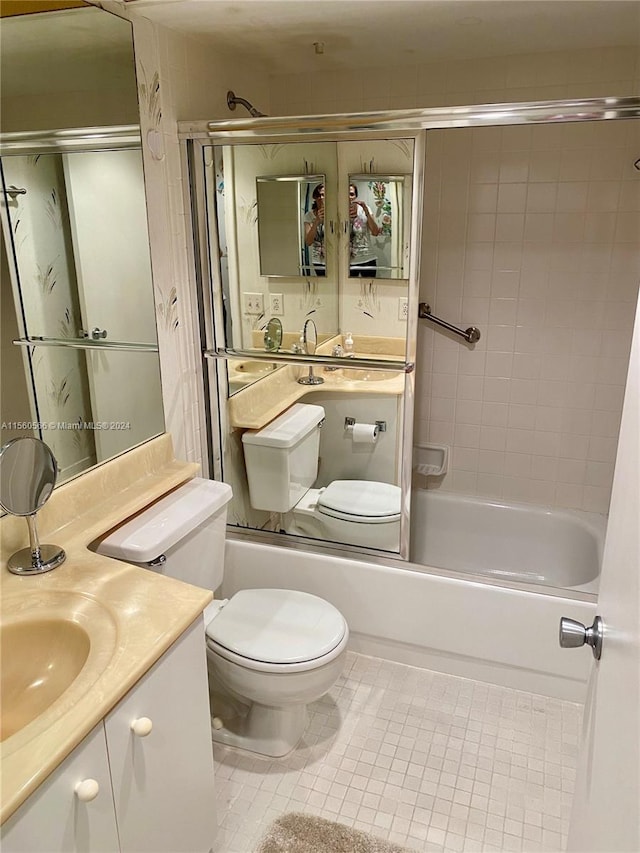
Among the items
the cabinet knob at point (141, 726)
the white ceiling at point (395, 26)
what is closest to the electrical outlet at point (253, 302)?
the white ceiling at point (395, 26)

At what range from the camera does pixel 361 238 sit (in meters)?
2.12

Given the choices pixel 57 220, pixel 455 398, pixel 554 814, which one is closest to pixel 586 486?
pixel 455 398

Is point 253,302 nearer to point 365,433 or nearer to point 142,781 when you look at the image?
point 365,433

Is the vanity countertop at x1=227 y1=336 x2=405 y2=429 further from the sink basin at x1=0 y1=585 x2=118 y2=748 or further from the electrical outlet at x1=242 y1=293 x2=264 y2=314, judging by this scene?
the sink basin at x1=0 y1=585 x2=118 y2=748

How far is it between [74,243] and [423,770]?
1.86m

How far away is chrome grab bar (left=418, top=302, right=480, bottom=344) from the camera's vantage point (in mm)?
2840

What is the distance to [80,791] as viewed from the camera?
105 centimetres

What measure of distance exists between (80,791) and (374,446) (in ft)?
5.15

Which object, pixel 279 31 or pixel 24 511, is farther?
pixel 279 31

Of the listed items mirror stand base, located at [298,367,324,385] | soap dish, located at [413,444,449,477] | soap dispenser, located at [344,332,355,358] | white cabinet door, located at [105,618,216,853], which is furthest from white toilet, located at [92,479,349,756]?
soap dish, located at [413,444,449,477]

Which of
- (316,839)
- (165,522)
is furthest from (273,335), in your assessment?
(316,839)

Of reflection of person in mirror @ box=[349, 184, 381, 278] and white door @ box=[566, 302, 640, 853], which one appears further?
reflection of person in mirror @ box=[349, 184, 381, 278]

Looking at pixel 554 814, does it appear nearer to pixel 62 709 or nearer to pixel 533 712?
pixel 533 712

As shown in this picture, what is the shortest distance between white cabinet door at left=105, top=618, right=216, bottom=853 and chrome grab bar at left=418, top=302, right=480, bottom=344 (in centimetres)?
189
